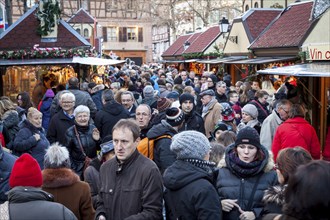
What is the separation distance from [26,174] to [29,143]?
3.31m

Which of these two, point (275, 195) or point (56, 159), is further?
point (56, 159)

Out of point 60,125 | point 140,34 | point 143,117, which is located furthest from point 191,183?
point 140,34

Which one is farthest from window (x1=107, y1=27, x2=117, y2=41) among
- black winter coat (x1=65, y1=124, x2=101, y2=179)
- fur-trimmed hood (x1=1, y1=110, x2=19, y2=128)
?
black winter coat (x1=65, y1=124, x2=101, y2=179)

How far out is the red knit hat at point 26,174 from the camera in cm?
373

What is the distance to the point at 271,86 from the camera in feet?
49.4

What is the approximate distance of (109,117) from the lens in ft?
26.6

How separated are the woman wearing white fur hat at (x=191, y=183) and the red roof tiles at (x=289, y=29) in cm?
1091

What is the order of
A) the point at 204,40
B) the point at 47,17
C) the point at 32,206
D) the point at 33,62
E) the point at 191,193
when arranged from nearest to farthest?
the point at 32,206
the point at 191,193
the point at 33,62
the point at 47,17
the point at 204,40

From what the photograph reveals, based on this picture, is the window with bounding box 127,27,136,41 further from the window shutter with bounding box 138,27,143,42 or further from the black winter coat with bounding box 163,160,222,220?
the black winter coat with bounding box 163,160,222,220

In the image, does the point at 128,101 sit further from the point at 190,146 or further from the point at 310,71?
the point at 190,146

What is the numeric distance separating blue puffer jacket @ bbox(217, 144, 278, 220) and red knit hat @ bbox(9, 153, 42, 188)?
5.17 ft

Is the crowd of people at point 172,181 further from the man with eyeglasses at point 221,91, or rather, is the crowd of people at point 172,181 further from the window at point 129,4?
the window at point 129,4

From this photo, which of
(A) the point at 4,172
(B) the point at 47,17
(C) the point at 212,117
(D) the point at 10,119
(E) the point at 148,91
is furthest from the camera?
(B) the point at 47,17

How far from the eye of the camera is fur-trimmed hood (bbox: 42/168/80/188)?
4488 mm
